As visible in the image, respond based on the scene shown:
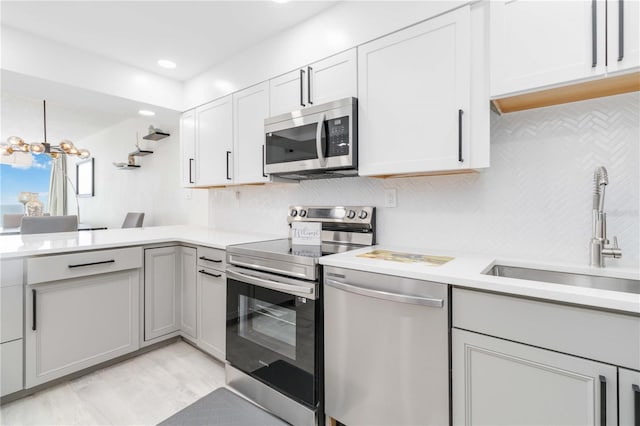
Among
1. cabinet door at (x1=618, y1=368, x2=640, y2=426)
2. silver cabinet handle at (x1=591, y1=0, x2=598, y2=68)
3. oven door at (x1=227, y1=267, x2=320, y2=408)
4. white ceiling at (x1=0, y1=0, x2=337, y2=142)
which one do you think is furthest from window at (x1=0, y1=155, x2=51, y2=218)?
cabinet door at (x1=618, y1=368, x2=640, y2=426)

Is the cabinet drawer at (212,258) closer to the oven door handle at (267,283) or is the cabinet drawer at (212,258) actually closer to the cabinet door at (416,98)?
the oven door handle at (267,283)

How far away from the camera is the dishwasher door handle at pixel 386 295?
3.95 ft

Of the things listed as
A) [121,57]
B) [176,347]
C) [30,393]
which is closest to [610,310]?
[176,347]

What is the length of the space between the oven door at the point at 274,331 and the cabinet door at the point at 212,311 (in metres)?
0.17

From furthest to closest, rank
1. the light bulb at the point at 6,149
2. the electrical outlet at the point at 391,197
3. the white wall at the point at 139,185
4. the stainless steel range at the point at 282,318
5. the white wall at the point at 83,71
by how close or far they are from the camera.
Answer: the light bulb at the point at 6,149 < the white wall at the point at 139,185 < the white wall at the point at 83,71 < the electrical outlet at the point at 391,197 < the stainless steel range at the point at 282,318

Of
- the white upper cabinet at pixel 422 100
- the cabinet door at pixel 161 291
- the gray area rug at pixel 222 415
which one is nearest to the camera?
the gray area rug at pixel 222 415

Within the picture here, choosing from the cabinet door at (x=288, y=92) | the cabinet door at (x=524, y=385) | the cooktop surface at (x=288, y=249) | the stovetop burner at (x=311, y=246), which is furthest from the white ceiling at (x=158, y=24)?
the cabinet door at (x=524, y=385)

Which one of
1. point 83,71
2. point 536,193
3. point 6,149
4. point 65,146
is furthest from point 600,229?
point 6,149

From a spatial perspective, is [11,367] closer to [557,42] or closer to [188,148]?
[188,148]

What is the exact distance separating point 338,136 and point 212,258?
4.08 feet

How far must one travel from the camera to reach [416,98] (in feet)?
5.14

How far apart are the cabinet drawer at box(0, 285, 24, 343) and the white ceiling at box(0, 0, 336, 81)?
1.84m

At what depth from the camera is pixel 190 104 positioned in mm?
3080

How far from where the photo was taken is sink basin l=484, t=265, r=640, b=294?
4.01ft
